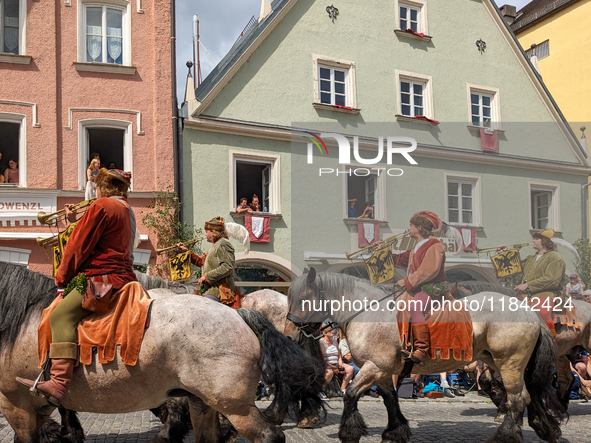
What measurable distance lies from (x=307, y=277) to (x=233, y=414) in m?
2.65

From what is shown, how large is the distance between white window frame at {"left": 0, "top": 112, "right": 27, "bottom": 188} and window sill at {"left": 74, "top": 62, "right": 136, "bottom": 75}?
171 cm

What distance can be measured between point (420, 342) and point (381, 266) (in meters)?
3.88

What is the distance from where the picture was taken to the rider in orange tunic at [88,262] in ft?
13.9

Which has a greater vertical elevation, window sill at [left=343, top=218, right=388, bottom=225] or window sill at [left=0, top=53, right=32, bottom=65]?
window sill at [left=0, top=53, right=32, bottom=65]

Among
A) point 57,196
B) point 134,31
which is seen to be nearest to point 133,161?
point 57,196

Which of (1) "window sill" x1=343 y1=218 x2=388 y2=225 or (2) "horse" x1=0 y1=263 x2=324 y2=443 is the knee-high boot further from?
(1) "window sill" x1=343 y1=218 x2=388 y2=225

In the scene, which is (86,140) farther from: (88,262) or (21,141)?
(88,262)

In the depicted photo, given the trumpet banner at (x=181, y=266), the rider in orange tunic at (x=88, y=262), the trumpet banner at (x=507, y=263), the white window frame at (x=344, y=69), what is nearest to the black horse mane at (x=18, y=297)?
the rider in orange tunic at (x=88, y=262)

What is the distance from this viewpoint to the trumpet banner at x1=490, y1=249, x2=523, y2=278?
33.3 feet

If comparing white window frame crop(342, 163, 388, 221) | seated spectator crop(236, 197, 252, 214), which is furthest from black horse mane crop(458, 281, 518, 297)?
seated spectator crop(236, 197, 252, 214)

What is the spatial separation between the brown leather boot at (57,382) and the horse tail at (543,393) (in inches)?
182

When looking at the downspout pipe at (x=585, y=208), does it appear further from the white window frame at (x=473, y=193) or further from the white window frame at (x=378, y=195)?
the white window frame at (x=378, y=195)

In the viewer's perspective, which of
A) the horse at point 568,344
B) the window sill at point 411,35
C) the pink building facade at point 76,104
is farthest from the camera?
the window sill at point 411,35

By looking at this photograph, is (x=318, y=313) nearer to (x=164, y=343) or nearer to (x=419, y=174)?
(x=164, y=343)
